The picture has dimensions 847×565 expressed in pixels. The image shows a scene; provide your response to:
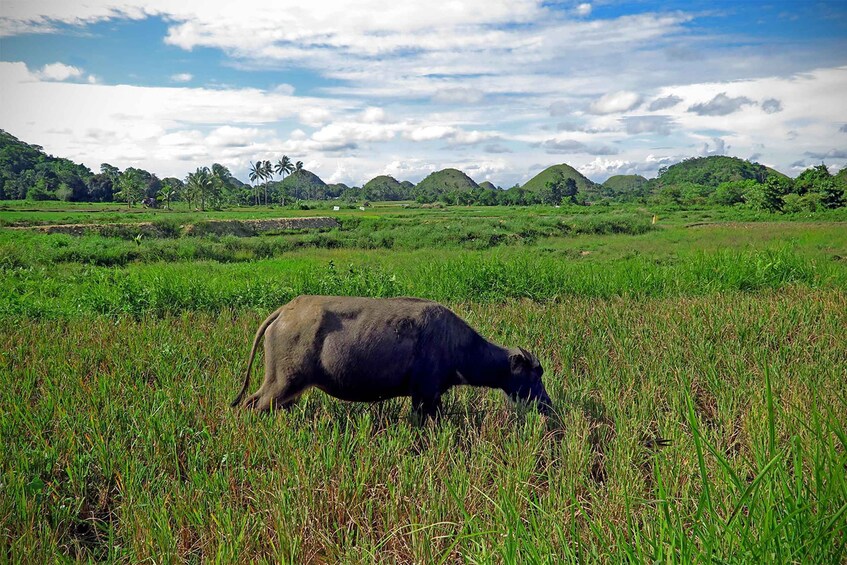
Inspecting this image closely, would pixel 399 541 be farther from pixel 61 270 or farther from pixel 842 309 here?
pixel 61 270

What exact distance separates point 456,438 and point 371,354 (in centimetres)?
108

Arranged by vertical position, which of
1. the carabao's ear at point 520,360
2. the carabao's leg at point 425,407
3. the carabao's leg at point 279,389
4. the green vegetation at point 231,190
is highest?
the green vegetation at point 231,190

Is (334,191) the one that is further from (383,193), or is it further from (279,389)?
(279,389)

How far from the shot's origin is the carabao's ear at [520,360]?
4.73m

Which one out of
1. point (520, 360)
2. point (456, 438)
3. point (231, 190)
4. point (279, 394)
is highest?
point (231, 190)

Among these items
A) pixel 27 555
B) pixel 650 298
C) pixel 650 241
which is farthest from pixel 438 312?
pixel 650 241

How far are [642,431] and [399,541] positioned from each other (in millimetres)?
2414

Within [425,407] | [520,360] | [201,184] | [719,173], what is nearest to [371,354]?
[425,407]

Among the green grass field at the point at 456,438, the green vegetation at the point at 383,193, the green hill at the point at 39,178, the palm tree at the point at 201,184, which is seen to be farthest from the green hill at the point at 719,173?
the green grass field at the point at 456,438

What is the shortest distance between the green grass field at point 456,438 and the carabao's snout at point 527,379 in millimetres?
196

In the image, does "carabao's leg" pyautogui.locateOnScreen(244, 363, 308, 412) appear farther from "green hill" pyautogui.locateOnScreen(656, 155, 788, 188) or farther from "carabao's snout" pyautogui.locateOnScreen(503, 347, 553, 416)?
"green hill" pyautogui.locateOnScreen(656, 155, 788, 188)

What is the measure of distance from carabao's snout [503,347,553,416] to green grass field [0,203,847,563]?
20cm

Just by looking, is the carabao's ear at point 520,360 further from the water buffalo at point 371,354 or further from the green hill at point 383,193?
the green hill at point 383,193

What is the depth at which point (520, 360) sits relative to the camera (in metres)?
4.76
